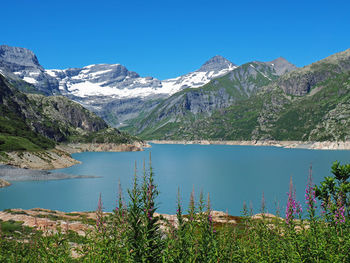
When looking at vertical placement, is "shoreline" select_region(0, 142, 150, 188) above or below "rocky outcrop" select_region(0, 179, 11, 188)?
above

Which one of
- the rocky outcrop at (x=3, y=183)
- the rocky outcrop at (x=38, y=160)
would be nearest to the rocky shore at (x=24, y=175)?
the rocky outcrop at (x=38, y=160)

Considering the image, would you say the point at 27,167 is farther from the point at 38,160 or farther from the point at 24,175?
the point at 24,175

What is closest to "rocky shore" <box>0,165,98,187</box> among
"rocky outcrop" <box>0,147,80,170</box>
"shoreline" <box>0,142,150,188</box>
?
"shoreline" <box>0,142,150,188</box>

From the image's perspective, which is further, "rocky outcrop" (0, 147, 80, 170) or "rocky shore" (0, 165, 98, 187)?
"rocky outcrop" (0, 147, 80, 170)

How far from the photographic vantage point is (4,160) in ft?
462

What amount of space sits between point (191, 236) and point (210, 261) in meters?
2.09

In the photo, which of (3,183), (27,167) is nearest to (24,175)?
(27,167)

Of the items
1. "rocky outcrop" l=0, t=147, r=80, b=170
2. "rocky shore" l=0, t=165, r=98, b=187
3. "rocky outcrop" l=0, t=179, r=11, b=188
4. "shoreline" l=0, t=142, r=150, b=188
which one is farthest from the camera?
"rocky outcrop" l=0, t=147, r=80, b=170

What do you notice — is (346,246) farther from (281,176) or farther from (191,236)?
(281,176)

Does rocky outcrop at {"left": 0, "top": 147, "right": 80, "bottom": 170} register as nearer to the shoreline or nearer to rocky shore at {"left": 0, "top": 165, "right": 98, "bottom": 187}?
the shoreline

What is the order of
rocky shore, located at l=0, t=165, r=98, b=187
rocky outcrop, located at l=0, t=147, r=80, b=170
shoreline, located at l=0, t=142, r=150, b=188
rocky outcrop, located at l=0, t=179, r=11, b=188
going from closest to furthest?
rocky outcrop, located at l=0, t=179, r=11, b=188 → rocky shore, located at l=0, t=165, r=98, b=187 → shoreline, located at l=0, t=142, r=150, b=188 → rocky outcrop, located at l=0, t=147, r=80, b=170

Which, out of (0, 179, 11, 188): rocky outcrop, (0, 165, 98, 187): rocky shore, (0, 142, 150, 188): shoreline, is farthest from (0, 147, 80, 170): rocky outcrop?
(0, 179, 11, 188): rocky outcrop

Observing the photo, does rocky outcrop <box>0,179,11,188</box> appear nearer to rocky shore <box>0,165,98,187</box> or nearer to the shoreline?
the shoreline

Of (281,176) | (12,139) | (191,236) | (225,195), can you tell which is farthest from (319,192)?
(12,139)
